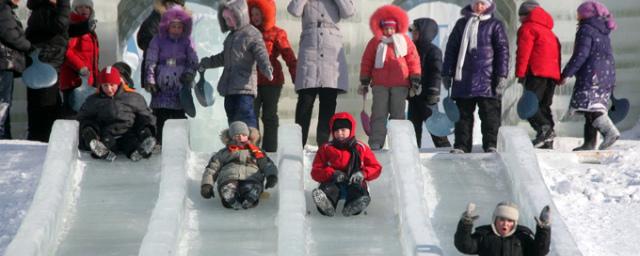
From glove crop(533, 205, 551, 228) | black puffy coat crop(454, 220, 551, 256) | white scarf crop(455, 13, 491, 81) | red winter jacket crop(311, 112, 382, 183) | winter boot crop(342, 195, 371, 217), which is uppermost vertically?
white scarf crop(455, 13, 491, 81)

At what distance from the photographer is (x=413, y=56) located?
15.8 meters

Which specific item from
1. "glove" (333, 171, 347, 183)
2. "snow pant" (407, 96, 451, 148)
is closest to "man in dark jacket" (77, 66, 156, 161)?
"glove" (333, 171, 347, 183)

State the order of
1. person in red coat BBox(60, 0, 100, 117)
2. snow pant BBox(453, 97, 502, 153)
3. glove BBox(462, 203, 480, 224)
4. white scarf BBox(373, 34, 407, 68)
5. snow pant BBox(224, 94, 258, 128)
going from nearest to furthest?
glove BBox(462, 203, 480, 224), snow pant BBox(224, 94, 258, 128), snow pant BBox(453, 97, 502, 153), white scarf BBox(373, 34, 407, 68), person in red coat BBox(60, 0, 100, 117)

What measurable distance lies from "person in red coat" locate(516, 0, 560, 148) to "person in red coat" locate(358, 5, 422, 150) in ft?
3.56

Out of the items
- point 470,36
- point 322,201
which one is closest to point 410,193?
point 322,201

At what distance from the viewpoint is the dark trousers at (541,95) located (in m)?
16.5

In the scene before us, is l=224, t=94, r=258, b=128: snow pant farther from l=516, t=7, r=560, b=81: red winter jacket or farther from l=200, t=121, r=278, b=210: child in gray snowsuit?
l=516, t=7, r=560, b=81: red winter jacket

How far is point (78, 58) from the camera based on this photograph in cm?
1669

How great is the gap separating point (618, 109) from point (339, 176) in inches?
162

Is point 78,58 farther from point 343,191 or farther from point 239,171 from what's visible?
point 343,191

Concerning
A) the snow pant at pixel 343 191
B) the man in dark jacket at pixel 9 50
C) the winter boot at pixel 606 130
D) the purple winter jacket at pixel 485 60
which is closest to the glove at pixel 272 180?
the snow pant at pixel 343 191

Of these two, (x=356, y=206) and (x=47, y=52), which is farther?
(x=47, y=52)

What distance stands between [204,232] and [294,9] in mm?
3141

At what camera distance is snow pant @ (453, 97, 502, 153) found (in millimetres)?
15547
